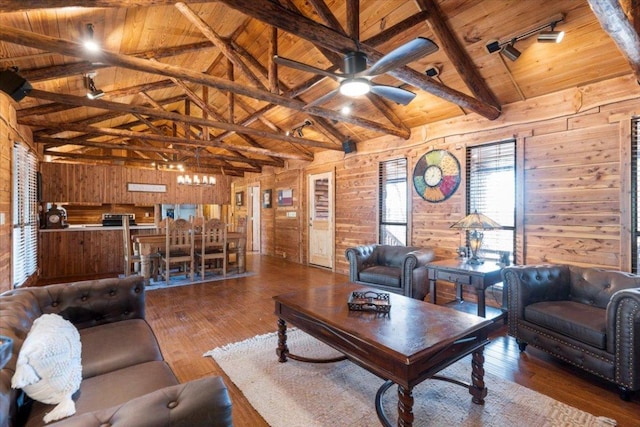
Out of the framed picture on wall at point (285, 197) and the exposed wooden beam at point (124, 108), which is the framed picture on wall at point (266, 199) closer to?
the framed picture on wall at point (285, 197)

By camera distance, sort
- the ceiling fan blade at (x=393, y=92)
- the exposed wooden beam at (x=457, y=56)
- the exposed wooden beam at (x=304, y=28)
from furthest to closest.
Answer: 1. the exposed wooden beam at (x=457, y=56)
2. the ceiling fan blade at (x=393, y=92)
3. the exposed wooden beam at (x=304, y=28)

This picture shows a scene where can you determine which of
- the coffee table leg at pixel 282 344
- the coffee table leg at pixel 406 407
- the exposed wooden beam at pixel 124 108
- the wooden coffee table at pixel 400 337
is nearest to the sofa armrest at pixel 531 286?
the wooden coffee table at pixel 400 337

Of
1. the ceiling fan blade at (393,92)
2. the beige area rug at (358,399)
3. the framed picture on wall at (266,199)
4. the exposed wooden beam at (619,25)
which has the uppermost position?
the exposed wooden beam at (619,25)

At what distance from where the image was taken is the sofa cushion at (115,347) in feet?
5.32

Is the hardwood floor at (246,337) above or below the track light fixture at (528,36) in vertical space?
below

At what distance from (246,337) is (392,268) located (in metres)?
2.22

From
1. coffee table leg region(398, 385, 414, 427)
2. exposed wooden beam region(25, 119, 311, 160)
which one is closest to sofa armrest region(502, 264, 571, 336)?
coffee table leg region(398, 385, 414, 427)

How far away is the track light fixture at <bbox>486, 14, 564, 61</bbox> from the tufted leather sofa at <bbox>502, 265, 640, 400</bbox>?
7.01ft

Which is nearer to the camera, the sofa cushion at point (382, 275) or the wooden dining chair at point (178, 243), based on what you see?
the sofa cushion at point (382, 275)

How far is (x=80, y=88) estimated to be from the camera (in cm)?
462

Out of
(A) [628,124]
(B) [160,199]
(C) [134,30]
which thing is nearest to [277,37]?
(C) [134,30]

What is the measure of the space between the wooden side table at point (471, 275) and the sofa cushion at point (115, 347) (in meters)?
3.01

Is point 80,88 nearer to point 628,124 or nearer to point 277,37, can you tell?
point 277,37

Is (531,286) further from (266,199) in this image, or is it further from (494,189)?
(266,199)
